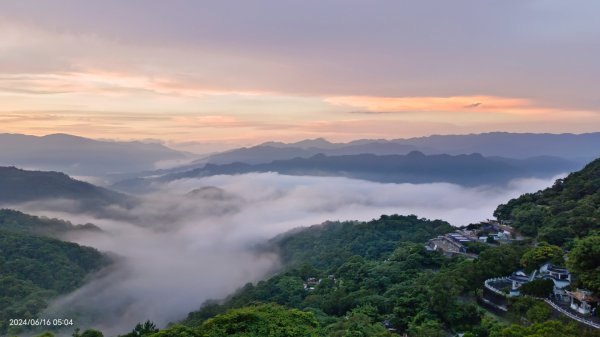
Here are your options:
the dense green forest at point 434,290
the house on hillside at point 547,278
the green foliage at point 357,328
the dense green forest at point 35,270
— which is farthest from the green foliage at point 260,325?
the dense green forest at point 35,270

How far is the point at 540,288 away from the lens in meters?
17.1

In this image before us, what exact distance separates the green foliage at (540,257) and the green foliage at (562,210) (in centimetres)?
336

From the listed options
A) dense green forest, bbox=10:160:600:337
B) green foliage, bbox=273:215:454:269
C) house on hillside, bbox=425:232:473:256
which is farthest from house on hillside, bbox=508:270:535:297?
green foliage, bbox=273:215:454:269

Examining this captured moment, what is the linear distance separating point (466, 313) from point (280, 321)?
756 cm

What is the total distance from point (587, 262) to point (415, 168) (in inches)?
5568

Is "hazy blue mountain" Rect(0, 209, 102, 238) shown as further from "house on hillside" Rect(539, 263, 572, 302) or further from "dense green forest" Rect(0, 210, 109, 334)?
"house on hillside" Rect(539, 263, 572, 302)

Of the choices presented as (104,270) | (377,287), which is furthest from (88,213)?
(377,287)

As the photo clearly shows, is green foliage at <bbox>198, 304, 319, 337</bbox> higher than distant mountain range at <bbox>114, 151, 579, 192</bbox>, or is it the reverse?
green foliage at <bbox>198, 304, 319, 337</bbox>

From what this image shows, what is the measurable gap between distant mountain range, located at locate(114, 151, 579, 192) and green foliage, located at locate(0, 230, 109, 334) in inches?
4338

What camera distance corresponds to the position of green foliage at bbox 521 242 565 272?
781 inches

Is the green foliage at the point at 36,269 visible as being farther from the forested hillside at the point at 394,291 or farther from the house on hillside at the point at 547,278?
the house on hillside at the point at 547,278

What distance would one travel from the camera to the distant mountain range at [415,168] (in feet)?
463

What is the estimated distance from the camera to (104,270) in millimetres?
48438

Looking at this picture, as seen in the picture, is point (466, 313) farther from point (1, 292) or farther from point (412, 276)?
point (1, 292)
